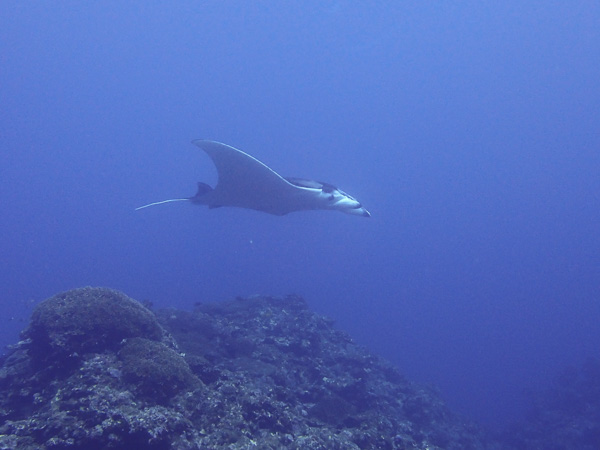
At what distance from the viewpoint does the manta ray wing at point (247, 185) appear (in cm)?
966

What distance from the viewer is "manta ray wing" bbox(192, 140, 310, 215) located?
966 cm

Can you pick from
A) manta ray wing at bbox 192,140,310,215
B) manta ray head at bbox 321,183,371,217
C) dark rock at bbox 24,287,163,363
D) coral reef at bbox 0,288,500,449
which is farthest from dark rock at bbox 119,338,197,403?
manta ray head at bbox 321,183,371,217

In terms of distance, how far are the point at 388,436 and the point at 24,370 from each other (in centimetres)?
699

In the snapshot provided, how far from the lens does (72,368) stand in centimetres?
693

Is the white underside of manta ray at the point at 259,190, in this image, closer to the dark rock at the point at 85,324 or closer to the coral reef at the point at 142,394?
the dark rock at the point at 85,324

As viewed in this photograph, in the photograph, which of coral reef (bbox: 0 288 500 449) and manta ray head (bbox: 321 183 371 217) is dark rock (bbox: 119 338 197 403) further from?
manta ray head (bbox: 321 183 371 217)

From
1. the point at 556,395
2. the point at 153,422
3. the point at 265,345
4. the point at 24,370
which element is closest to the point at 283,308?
the point at 265,345

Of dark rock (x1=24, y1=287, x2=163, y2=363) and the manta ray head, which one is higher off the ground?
the manta ray head

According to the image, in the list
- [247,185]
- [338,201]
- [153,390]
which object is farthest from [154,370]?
[338,201]

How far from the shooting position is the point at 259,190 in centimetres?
1109

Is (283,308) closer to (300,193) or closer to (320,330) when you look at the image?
(320,330)

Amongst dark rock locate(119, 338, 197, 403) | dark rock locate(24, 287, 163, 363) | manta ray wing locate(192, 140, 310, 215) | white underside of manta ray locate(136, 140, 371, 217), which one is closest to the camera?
dark rock locate(119, 338, 197, 403)

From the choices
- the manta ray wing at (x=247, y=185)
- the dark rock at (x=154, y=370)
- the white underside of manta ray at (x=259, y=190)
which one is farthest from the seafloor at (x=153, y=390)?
the manta ray wing at (x=247, y=185)

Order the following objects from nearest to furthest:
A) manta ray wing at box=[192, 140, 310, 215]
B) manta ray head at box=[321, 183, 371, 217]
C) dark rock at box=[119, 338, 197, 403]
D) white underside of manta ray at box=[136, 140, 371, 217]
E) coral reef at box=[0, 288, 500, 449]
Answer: coral reef at box=[0, 288, 500, 449]
dark rock at box=[119, 338, 197, 403]
manta ray wing at box=[192, 140, 310, 215]
white underside of manta ray at box=[136, 140, 371, 217]
manta ray head at box=[321, 183, 371, 217]
